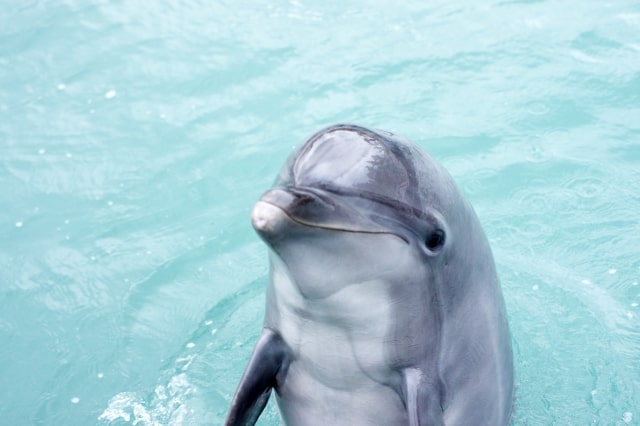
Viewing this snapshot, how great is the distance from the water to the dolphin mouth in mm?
2669

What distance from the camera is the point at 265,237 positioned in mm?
2635

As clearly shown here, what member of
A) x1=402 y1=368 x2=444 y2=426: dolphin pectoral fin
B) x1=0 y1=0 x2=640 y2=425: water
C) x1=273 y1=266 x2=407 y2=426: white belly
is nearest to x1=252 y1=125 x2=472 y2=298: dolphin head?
x1=273 y1=266 x2=407 y2=426: white belly

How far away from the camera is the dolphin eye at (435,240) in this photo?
122 inches

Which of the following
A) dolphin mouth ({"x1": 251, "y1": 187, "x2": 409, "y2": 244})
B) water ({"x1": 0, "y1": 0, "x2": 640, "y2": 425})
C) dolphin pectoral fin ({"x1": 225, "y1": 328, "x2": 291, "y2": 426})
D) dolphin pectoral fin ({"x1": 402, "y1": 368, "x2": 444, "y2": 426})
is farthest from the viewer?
water ({"x1": 0, "y1": 0, "x2": 640, "y2": 425})

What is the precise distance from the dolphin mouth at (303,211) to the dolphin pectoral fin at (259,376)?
3.20 feet

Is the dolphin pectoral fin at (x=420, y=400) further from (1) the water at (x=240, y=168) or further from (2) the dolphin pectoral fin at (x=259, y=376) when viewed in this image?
(1) the water at (x=240, y=168)


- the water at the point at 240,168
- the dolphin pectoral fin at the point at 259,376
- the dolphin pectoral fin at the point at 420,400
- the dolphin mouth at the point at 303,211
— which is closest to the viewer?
the dolphin mouth at the point at 303,211

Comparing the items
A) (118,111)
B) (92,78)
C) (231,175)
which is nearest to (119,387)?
(231,175)

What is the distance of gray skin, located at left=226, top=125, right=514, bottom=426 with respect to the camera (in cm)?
278

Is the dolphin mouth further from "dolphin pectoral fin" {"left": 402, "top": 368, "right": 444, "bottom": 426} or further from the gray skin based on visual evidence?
"dolphin pectoral fin" {"left": 402, "top": 368, "right": 444, "bottom": 426}

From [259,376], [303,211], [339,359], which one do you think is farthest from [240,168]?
[303,211]

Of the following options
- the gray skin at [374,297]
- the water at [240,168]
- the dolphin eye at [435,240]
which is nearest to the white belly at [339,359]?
the gray skin at [374,297]

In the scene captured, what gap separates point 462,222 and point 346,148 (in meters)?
0.81

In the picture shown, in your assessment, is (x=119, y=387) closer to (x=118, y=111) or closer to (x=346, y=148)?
(x=346, y=148)
